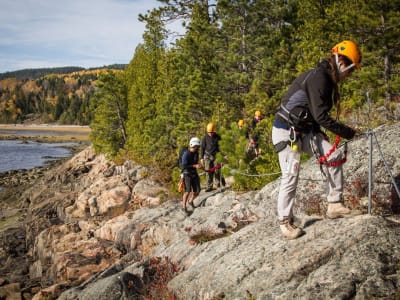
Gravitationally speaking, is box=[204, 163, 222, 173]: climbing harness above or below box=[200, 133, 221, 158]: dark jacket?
below

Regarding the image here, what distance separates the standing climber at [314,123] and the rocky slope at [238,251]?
19.4 inches

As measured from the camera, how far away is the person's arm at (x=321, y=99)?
4195mm

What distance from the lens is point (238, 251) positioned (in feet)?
18.8

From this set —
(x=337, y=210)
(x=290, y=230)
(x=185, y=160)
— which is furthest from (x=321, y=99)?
(x=185, y=160)

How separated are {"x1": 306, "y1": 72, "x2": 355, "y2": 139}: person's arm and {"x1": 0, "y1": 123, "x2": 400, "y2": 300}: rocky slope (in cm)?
142

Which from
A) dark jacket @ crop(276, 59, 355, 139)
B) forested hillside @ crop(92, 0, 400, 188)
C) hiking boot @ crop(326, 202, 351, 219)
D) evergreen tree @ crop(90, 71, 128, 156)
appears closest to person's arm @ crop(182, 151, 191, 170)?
forested hillside @ crop(92, 0, 400, 188)

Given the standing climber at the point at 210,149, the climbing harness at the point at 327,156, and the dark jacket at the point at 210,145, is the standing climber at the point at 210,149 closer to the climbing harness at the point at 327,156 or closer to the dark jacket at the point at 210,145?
the dark jacket at the point at 210,145

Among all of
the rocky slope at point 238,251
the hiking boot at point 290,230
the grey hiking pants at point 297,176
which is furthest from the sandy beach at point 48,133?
the grey hiking pants at point 297,176

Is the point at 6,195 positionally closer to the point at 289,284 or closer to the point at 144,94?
the point at 144,94

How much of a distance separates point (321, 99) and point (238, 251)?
283 cm

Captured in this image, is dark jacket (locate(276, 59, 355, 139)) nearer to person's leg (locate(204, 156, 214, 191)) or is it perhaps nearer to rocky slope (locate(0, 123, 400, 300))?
rocky slope (locate(0, 123, 400, 300))

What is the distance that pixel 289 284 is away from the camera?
14.2ft

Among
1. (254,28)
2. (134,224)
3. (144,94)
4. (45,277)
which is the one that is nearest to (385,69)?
(254,28)

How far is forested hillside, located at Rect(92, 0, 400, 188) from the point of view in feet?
41.5
